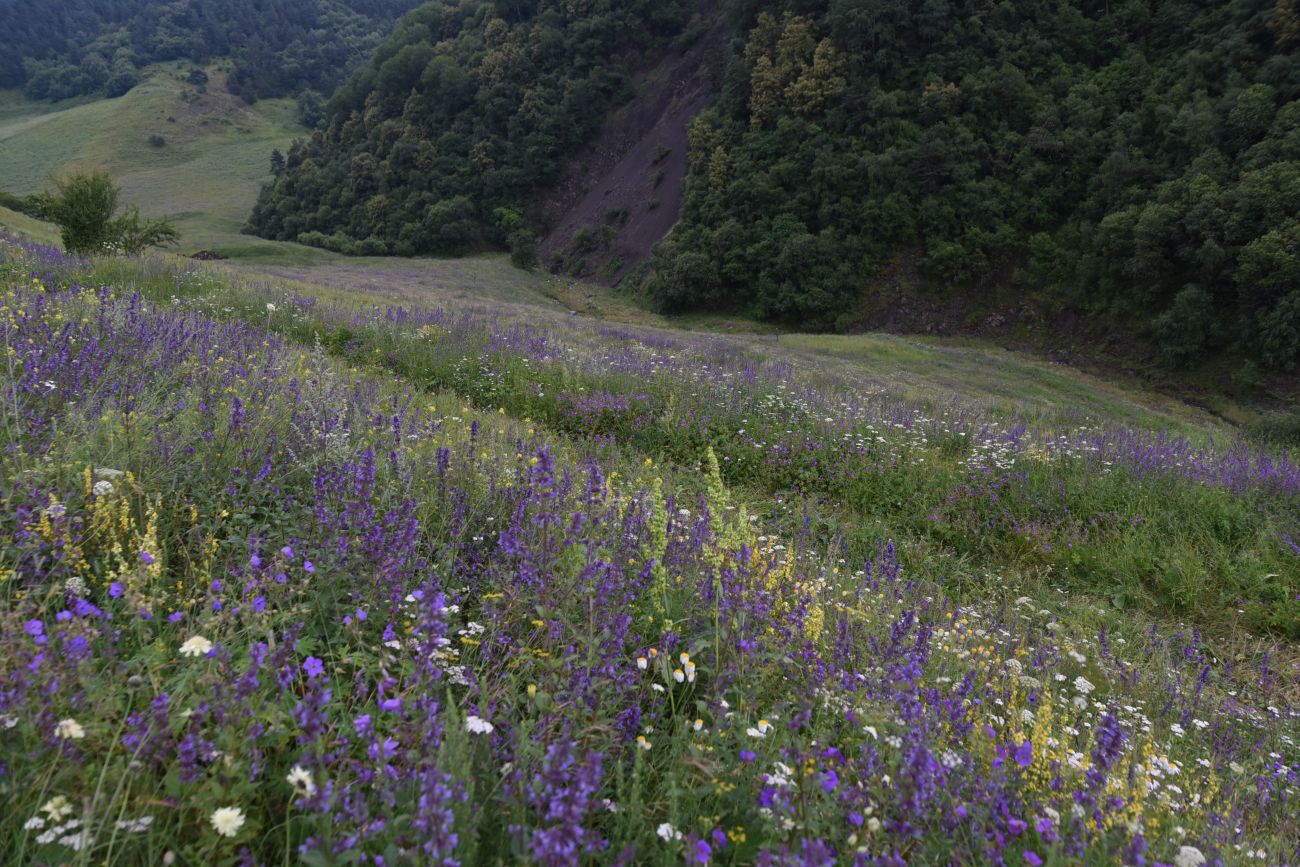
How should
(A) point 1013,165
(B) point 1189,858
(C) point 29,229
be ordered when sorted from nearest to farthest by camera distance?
(B) point 1189,858 < (C) point 29,229 < (A) point 1013,165

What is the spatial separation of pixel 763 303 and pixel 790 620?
36.6 metres

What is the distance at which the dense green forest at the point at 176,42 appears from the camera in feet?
357

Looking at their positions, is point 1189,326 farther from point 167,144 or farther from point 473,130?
point 167,144

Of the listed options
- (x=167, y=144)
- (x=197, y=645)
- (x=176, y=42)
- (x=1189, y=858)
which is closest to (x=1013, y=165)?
(x=1189, y=858)

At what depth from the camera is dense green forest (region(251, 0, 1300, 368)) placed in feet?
86.2

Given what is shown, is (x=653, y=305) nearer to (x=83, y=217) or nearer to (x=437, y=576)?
(x=83, y=217)

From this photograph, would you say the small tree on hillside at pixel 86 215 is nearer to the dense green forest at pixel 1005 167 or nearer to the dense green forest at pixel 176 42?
the dense green forest at pixel 1005 167

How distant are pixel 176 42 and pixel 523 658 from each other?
6170 inches

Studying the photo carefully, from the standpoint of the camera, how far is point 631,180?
52.1 metres

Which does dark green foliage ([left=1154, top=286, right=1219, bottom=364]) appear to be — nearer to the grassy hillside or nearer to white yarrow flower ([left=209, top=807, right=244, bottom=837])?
white yarrow flower ([left=209, top=807, right=244, bottom=837])

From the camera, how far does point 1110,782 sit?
82.0 inches

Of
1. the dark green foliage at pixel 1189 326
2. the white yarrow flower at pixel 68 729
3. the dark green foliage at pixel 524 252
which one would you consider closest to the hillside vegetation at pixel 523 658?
the white yarrow flower at pixel 68 729

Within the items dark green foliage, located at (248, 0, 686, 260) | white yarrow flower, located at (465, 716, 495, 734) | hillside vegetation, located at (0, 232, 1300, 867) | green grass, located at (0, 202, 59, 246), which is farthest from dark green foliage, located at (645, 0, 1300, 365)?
white yarrow flower, located at (465, 716, 495, 734)

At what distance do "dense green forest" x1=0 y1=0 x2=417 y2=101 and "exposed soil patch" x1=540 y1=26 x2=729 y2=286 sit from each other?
272 feet
